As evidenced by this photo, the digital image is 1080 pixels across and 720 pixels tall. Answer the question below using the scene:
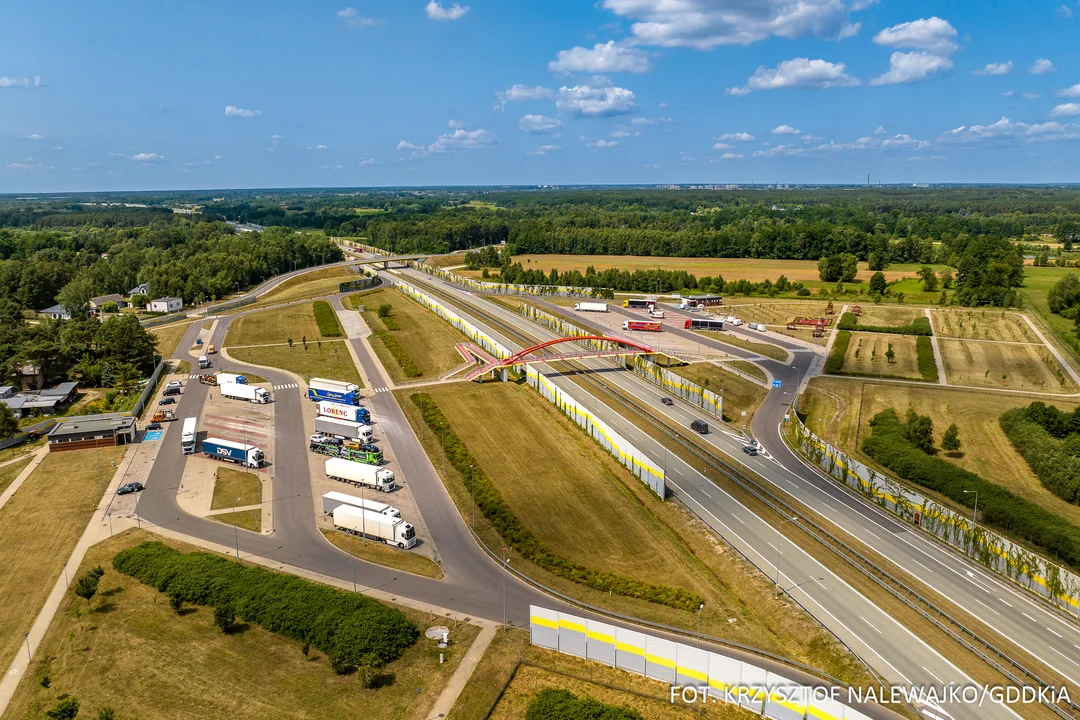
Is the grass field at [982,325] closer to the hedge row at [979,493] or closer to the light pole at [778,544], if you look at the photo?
the hedge row at [979,493]

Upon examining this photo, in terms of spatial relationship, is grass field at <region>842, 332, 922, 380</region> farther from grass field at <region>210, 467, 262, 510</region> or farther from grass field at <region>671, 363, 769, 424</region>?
grass field at <region>210, 467, 262, 510</region>

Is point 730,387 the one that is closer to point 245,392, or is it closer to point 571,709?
point 245,392

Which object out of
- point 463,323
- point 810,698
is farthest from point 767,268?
point 810,698

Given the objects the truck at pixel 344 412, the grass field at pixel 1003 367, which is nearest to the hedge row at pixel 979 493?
the grass field at pixel 1003 367

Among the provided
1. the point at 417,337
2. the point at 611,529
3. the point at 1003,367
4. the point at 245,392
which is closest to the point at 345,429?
the point at 245,392

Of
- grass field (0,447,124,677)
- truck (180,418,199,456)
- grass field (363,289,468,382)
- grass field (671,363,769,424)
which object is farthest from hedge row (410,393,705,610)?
grass field (363,289,468,382)
